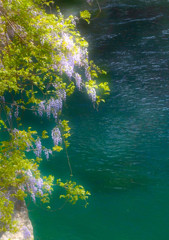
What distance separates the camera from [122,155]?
9.73 meters

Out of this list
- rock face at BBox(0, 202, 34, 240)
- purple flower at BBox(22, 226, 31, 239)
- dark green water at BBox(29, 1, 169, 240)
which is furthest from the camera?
dark green water at BBox(29, 1, 169, 240)

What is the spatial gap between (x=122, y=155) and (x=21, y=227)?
4891mm

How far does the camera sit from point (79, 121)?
12156 millimetres

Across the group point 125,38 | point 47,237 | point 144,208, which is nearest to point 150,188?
point 144,208

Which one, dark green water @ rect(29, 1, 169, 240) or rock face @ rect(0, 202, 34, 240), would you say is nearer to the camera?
rock face @ rect(0, 202, 34, 240)

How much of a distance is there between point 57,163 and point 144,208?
3173 mm

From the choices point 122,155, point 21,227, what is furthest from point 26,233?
point 122,155

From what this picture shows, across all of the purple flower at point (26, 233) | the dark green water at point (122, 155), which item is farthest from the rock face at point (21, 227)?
the dark green water at point (122, 155)

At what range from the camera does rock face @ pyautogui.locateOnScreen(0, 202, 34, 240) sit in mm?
5664

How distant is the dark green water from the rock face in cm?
59

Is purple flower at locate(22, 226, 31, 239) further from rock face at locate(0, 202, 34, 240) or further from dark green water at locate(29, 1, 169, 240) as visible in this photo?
dark green water at locate(29, 1, 169, 240)

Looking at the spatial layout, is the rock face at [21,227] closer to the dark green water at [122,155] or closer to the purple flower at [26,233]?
the purple flower at [26,233]

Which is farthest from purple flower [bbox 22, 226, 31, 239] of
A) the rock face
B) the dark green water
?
the dark green water

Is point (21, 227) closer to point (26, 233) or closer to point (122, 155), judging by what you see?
point (26, 233)
